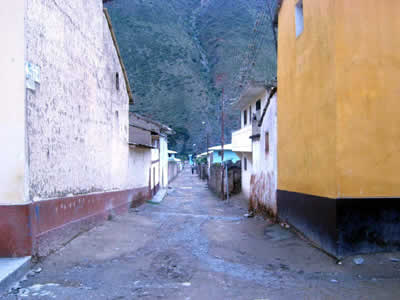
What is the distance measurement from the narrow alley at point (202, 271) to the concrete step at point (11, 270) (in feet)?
0.42

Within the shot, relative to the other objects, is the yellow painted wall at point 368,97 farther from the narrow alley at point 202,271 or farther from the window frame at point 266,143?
the window frame at point 266,143

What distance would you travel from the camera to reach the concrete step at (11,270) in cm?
505

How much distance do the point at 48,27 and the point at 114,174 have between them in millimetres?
6043

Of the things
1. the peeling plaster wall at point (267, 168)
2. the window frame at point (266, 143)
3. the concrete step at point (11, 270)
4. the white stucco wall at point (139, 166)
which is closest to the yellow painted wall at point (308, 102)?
the peeling plaster wall at point (267, 168)

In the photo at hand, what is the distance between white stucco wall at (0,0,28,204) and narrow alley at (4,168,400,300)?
57.9 inches

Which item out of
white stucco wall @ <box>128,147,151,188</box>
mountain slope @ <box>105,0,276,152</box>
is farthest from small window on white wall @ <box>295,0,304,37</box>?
mountain slope @ <box>105,0,276,152</box>

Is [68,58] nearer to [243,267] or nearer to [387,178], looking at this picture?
[243,267]

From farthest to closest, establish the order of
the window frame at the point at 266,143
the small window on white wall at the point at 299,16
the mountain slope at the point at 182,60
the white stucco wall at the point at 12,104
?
the mountain slope at the point at 182,60 → the window frame at the point at 266,143 → the small window on white wall at the point at 299,16 → the white stucco wall at the point at 12,104

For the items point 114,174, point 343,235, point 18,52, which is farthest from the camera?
point 114,174

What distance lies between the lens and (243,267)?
21.9 ft

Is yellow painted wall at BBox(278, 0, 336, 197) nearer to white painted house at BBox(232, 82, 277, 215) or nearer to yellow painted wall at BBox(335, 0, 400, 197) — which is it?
yellow painted wall at BBox(335, 0, 400, 197)

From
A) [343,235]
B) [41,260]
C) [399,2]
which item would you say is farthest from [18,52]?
[399,2]

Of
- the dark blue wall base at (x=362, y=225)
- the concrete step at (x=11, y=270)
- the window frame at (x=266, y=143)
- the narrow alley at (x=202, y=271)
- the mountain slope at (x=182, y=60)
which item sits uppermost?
the mountain slope at (x=182, y=60)

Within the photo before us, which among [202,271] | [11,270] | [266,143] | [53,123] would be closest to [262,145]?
[266,143]
